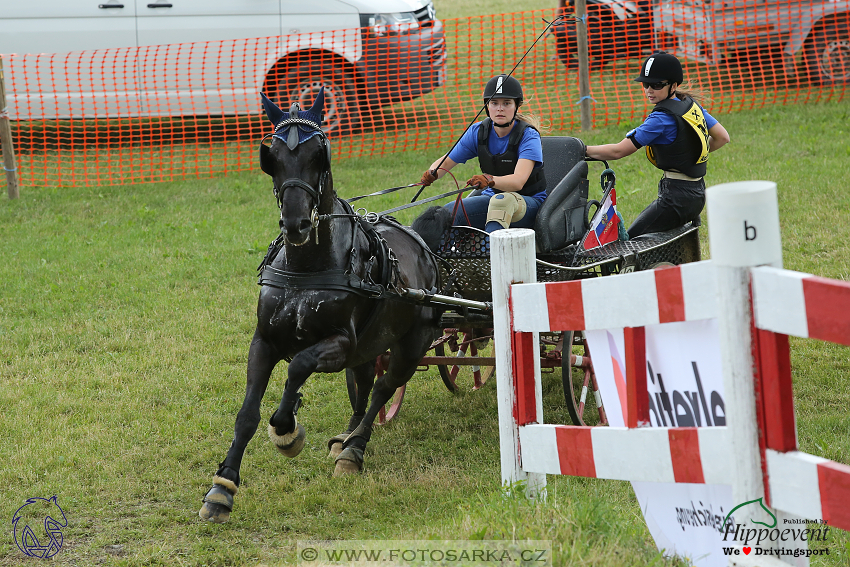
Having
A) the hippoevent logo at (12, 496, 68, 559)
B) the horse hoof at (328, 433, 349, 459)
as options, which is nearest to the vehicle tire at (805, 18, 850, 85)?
the horse hoof at (328, 433, 349, 459)

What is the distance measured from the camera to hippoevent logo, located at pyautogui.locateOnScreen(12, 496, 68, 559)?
3.85m

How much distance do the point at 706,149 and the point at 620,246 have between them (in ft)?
3.00

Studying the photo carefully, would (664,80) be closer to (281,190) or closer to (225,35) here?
(281,190)

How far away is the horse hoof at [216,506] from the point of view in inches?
157

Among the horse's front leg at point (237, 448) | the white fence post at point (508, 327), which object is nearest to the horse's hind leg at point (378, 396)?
the horse's front leg at point (237, 448)

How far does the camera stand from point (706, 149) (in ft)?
18.2

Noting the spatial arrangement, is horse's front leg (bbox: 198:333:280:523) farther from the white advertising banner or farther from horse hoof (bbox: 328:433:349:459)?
the white advertising banner

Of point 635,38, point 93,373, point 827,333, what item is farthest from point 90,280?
point 635,38

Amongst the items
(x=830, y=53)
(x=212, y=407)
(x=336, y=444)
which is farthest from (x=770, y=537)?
(x=830, y=53)

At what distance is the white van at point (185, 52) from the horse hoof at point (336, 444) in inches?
284

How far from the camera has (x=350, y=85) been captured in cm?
1170

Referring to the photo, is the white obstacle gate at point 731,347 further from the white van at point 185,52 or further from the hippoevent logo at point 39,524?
the white van at point 185,52

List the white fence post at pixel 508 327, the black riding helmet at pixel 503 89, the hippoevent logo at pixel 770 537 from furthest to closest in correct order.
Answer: the black riding helmet at pixel 503 89
the white fence post at pixel 508 327
the hippoevent logo at pixel 770 537

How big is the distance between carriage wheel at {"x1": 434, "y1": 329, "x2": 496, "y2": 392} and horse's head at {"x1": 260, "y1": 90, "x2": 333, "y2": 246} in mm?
1963
